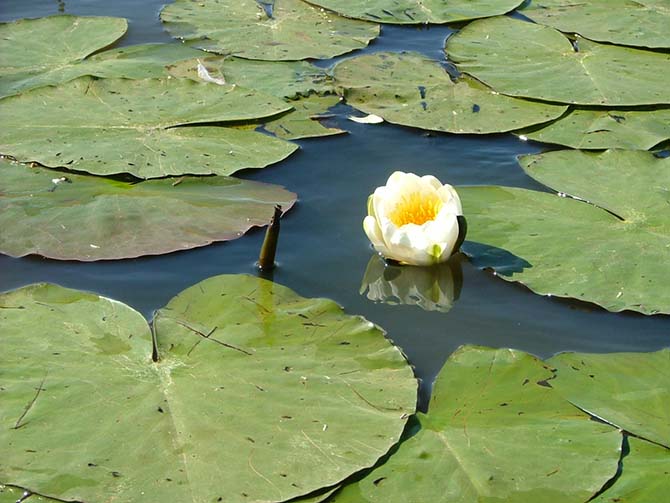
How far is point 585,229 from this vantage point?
9.86ft

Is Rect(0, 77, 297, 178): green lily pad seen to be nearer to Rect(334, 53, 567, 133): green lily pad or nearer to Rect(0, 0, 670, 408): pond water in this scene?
Rect(0, 0, 670, 408): pond water

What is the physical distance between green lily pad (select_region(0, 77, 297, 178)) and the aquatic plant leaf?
138 centimetres

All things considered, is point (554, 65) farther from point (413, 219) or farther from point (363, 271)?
point (363, 271)

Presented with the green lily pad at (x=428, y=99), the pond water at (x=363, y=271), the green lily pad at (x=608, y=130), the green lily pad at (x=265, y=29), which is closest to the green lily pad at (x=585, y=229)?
the pond water at (x=363, y=271)

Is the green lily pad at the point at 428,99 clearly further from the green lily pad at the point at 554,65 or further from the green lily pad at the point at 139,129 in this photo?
the green lily pad at the point at 139,129

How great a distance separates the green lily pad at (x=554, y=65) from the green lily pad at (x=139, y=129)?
39.3 inches

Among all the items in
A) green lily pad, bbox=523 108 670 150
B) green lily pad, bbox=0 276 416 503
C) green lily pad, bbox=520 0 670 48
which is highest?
green lily pad, bbox=520 0 670 48

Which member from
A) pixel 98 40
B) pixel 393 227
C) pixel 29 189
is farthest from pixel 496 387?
pixel 98 40

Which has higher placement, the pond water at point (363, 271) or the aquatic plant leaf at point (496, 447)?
the aquatic plant leaf at point (496, 447)

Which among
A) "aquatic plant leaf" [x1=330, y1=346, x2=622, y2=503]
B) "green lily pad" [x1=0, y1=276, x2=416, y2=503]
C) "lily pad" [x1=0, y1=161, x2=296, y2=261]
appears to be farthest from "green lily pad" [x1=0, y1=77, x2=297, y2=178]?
"aquatic plant leaf" [x1=330, y1=346, x2=622, y2=503]

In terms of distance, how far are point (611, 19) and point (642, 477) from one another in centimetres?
321

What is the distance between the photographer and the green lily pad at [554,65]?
3.96m

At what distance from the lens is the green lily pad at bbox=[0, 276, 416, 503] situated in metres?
1.97

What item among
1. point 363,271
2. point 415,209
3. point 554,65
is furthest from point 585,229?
point 554,65
